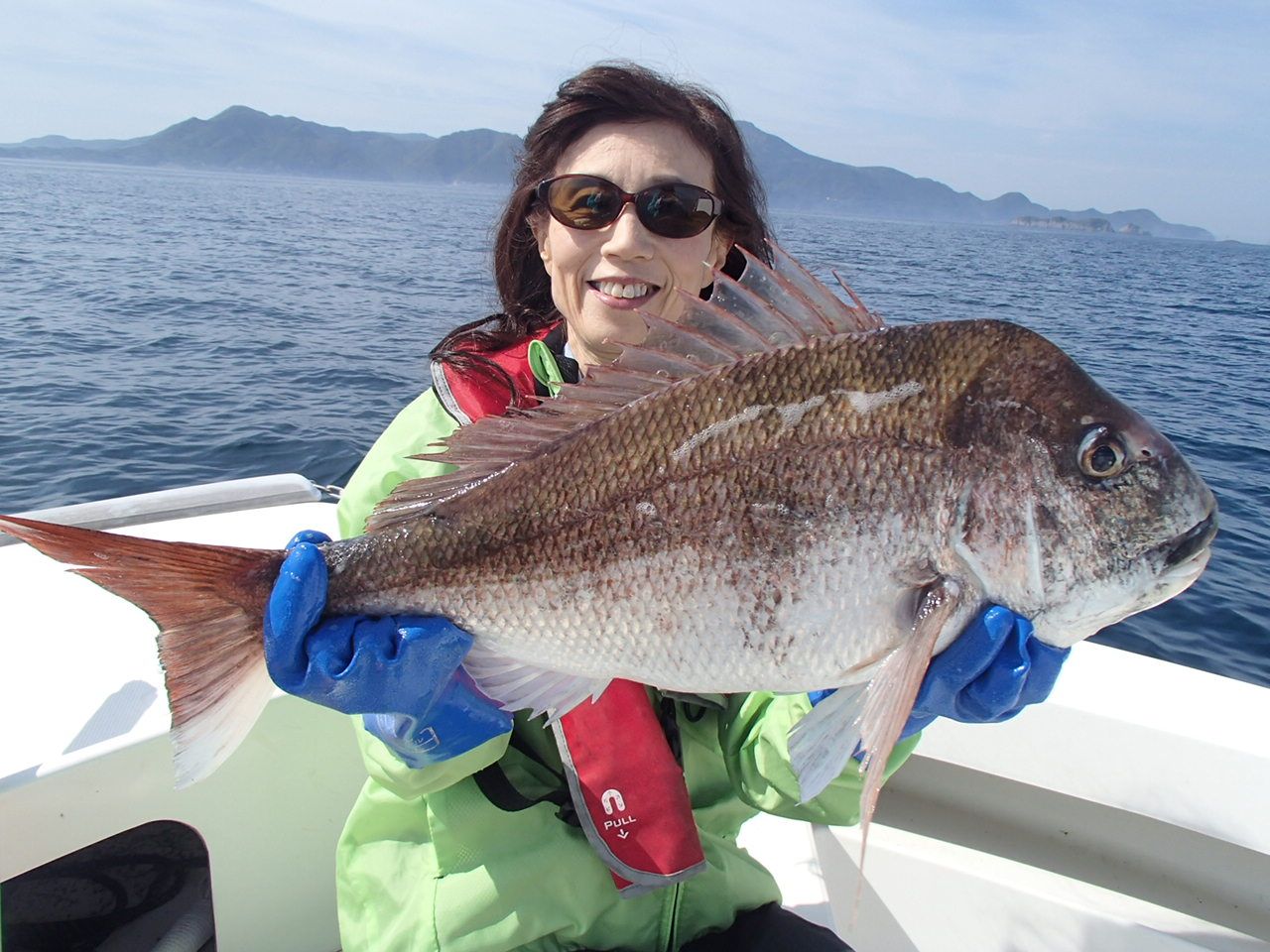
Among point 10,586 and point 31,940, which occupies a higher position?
point 10,586

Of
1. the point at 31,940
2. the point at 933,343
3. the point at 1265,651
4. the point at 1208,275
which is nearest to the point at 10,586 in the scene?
the point at 31,940

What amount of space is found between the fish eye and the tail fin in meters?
1.70

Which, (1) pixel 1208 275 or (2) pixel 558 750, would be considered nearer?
(2) pixel 558 750

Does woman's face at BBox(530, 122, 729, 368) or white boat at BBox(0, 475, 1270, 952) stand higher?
woman's face at BBox(530, 122, 729, 368)

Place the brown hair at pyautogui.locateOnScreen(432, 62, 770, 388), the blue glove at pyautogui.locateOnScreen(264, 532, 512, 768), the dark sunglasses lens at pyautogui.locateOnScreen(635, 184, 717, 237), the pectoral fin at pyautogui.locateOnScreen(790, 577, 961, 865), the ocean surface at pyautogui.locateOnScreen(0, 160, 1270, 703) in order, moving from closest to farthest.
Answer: the pectoral fin at pyautogui.locateOnScreen(790, 577, 961, 865) → the blue glove at pyautogui.locateOnScreen(264, 532, 512, 768) → the dark sunglasses lens at pyautogui.locateOnScreen(635, 184, 717, 237) → the brown hair at pyautogui.locateOnScreen(432, 62, 770, 388) → the ocean surface at pyautogui.locateOnScreen(0, 160, 1270, 703)

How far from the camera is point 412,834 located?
2426 mm

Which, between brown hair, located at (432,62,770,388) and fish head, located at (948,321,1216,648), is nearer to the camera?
fish head, located at (948,321,1216,648)

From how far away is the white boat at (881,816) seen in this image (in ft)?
9.15

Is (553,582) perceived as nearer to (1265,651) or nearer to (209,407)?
(1265,651)

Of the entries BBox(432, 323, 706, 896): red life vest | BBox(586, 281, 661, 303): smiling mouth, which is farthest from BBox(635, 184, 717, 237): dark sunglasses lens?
BBox(432, 323, 706, 896): red life vest

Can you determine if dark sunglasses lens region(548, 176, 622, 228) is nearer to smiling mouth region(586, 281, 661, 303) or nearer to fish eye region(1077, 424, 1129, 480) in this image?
smiling mouth region(586, 281, 661, 303)

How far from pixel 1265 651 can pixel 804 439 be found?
722cm

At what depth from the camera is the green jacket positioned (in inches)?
88.7

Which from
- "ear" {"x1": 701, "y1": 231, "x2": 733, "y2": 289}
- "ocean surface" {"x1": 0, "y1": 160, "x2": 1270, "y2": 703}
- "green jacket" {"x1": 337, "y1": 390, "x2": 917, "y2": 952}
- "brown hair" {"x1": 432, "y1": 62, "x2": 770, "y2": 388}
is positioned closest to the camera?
"green jacket" {"x1": 337, "y1": 390, "x2": 917, "y2": 952}
